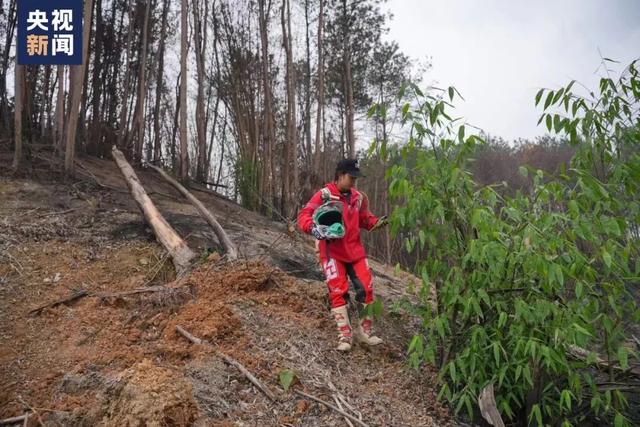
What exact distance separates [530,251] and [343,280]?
1.52m


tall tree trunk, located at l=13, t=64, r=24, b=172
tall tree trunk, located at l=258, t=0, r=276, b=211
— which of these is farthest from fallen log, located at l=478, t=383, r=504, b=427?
tall tree trunk, located at l=258, t=0, r=276, b=211

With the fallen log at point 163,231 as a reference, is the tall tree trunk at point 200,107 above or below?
above

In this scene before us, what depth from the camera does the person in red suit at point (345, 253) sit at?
413cm

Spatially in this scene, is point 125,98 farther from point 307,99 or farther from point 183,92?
point 307,99

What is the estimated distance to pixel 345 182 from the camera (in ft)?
14.0

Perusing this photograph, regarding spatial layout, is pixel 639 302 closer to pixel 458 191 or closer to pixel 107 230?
pixel 458 191

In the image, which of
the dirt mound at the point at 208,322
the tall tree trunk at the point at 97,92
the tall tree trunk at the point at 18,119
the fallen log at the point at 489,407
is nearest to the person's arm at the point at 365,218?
the dirt mound at the point at 208,322

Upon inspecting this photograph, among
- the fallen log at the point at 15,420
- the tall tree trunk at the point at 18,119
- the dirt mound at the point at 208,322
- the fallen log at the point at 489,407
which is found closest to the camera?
the fallen log at the point at 15,420

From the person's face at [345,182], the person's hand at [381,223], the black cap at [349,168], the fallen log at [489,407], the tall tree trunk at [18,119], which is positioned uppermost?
the tall tree trunk at [18,119]

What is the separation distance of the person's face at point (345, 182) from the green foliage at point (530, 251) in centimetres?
59

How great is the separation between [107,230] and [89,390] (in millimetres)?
3323

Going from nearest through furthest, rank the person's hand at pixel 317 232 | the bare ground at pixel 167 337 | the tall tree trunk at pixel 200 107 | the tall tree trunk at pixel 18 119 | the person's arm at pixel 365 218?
1. the bare ground at pixel 167 337
2. the person's hand at pixel 317 232
3. the person's arm at pixel 365 218
4. the tall tree trunk at pixel 18 119
5. the tall tree trunk at pixel 200 107

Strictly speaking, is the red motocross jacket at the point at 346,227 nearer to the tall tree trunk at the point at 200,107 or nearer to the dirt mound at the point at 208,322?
the dirt mound at the point at 208,322

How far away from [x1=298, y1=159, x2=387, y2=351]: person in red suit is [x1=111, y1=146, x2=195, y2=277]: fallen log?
4.96 ft
